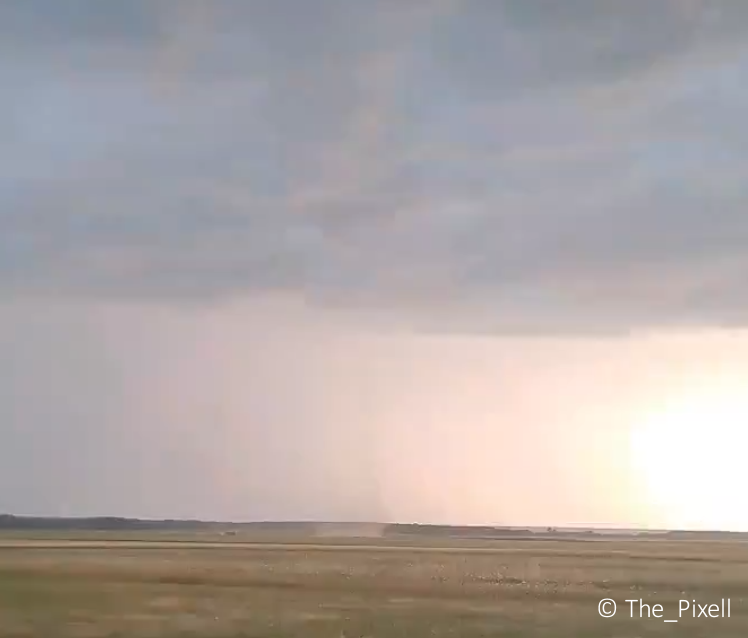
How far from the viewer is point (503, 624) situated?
1986 cm

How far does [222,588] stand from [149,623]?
738 centimetres

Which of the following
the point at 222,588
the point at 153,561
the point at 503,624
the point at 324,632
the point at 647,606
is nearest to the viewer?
the point at 324,632

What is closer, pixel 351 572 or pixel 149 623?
pixel 149 623

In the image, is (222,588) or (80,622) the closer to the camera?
(80,622)

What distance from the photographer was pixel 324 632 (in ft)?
60.9

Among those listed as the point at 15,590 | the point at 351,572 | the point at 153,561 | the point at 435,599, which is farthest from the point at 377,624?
the point at 153,561

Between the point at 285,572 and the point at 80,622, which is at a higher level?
the point at 285,572

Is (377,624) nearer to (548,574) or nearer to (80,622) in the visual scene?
(80,622)

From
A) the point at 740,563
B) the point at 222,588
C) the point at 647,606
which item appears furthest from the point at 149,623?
the point at 740,563

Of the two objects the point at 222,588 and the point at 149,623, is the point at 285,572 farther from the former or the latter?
the point at 149,623

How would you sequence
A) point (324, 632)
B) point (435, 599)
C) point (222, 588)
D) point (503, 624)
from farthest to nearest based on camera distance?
1. point (222, 588)
2. point (435, 599)
3. point (503, 624)
4. point (324, 632)

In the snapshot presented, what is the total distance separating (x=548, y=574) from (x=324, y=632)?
18.3 meters

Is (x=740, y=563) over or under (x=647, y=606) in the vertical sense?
over

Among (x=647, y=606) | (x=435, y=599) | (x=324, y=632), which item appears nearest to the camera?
(x=324, y=632)
